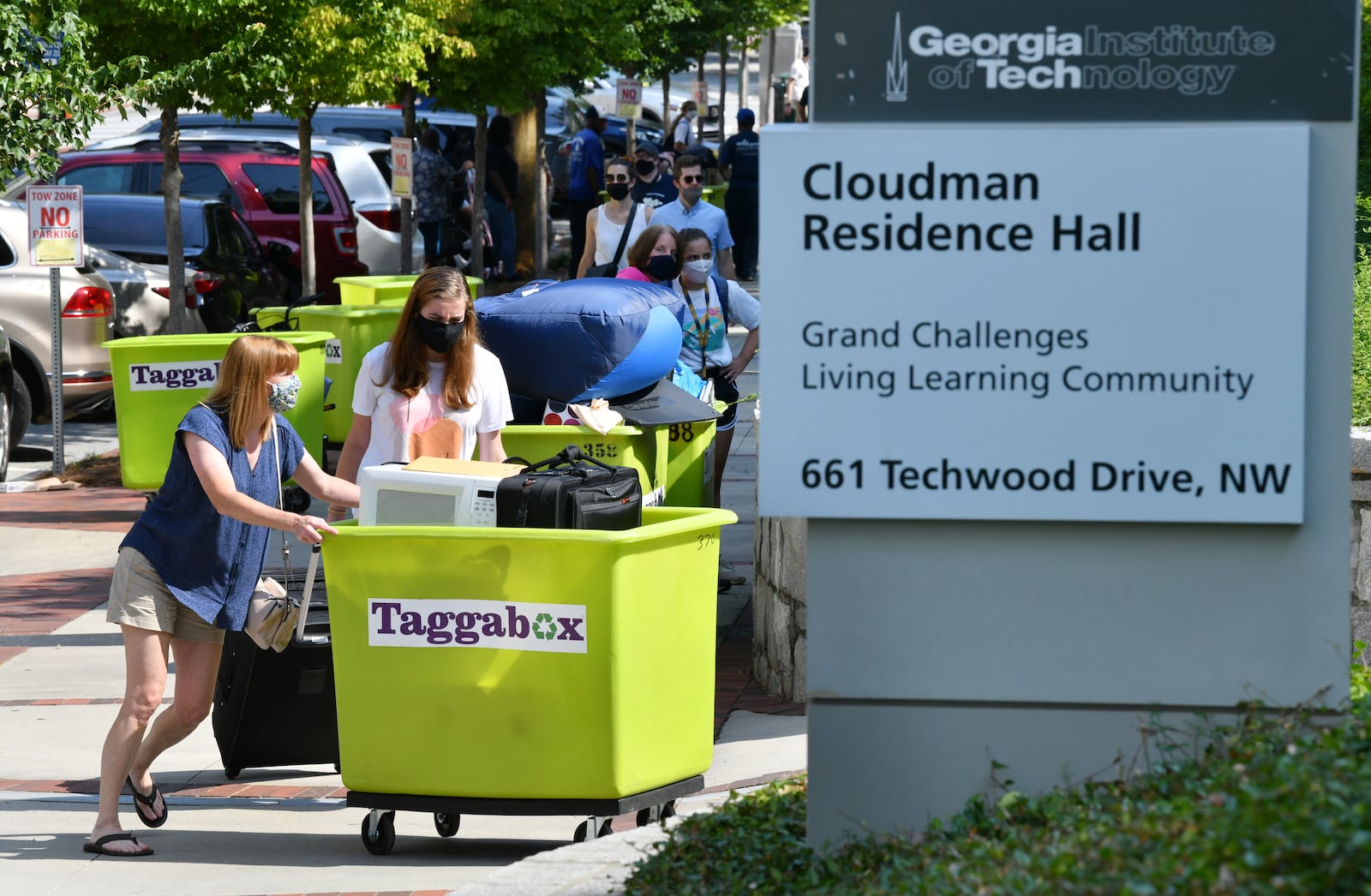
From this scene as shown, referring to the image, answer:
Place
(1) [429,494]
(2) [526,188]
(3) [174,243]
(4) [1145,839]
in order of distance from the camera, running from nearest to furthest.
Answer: (4) [1145,839]
(1) [429,494]
(3) [174,243]
(2) [526,188]

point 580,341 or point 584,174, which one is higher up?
point 584,174

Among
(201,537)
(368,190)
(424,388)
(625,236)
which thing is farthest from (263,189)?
(201,537)

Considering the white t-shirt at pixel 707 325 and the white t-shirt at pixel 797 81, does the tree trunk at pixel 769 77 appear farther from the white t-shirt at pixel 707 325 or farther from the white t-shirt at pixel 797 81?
the white t-shirt at pixel 707 325

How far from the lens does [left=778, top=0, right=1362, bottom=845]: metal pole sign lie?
3.72 metres

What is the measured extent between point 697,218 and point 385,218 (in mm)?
9474

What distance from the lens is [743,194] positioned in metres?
20.3

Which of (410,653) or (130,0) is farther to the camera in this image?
(130,0)

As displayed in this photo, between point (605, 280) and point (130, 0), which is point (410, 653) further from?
point (130, 0)

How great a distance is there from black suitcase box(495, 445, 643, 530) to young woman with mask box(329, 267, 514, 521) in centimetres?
119

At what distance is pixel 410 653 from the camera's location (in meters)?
5.34

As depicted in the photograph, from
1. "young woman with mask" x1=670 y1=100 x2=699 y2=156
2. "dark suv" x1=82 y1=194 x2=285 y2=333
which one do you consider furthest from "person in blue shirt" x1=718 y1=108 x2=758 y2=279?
"young woman with mask" x1=670 y1=100 x2=699 y2=156

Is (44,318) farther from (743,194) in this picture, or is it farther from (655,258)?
(743,194)

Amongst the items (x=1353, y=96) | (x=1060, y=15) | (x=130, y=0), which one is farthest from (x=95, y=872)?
(x=130, y=0)

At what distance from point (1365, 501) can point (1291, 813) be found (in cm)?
328
